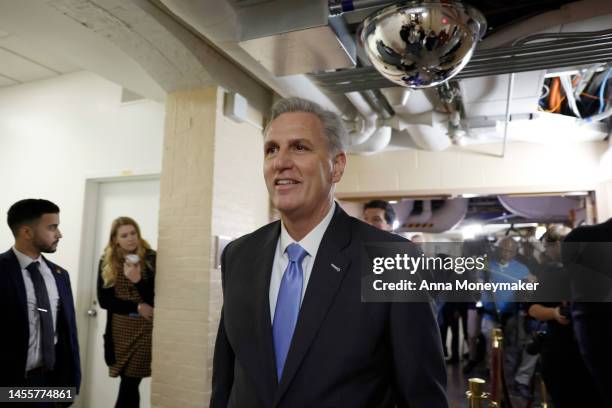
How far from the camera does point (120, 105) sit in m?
3.96

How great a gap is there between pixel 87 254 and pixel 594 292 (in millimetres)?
3870

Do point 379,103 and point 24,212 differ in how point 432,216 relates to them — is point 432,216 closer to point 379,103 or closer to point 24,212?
point 379,103

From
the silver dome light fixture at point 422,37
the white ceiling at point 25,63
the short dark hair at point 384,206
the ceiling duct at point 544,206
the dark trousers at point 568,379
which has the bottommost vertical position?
the dark trousers at point 568,379

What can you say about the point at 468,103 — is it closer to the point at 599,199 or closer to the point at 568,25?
the point at 568,25

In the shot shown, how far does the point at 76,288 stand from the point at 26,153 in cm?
157

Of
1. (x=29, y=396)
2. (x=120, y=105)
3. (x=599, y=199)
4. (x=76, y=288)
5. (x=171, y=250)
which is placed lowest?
(x=29, y=396)

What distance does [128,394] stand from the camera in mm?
2797

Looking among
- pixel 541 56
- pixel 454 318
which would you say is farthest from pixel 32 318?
pixel 454 318

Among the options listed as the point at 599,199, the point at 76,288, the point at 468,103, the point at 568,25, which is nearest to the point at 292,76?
the point at 468,103

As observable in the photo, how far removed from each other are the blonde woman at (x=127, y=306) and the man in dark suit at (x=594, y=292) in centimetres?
258

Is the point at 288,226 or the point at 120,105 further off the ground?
the point at 120,105

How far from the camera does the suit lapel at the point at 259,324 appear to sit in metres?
1.05

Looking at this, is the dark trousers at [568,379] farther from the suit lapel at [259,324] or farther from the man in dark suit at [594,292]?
the suit lapel at [259,324]

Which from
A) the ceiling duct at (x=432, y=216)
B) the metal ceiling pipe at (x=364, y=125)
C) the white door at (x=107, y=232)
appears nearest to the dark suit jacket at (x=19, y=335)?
the white door at (x=107, y=232)
